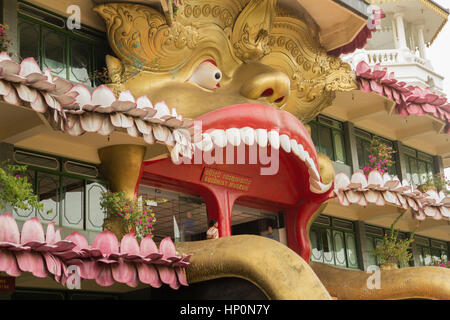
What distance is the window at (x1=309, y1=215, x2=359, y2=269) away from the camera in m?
17.4

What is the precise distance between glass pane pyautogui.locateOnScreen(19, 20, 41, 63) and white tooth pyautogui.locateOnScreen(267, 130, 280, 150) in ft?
15.0

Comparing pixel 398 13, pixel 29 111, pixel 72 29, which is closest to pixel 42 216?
pixel 29 111

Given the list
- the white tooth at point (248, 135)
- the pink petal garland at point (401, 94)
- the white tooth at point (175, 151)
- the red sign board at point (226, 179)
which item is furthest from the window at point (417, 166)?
the white tooth at point (175, 151)

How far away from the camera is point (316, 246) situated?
1733 centimetres

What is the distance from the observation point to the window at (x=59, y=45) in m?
11.9

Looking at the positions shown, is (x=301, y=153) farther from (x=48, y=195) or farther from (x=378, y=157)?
(x=378, y=157)

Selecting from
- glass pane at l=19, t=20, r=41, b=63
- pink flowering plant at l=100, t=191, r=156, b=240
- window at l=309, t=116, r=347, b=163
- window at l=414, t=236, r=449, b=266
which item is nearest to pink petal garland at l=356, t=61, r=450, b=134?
window at l=309, t=116, r=347, b=163

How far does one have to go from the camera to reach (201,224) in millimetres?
14891

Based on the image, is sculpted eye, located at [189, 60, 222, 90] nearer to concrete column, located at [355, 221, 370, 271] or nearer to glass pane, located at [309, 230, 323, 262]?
glass pane, located at [309, 230, 323, 262]

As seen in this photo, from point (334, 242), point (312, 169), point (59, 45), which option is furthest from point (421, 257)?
point (59, 45)

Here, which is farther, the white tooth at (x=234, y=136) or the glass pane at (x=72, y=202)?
the white tooth at (x=234, y=136)

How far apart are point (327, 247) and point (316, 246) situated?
45 cm

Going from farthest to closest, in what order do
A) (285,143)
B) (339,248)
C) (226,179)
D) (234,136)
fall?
(339,248) → (226,179) → (285,143) → (234,136)

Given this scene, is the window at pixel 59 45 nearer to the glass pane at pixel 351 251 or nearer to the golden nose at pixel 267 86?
the golden nose at pixel 267 86
